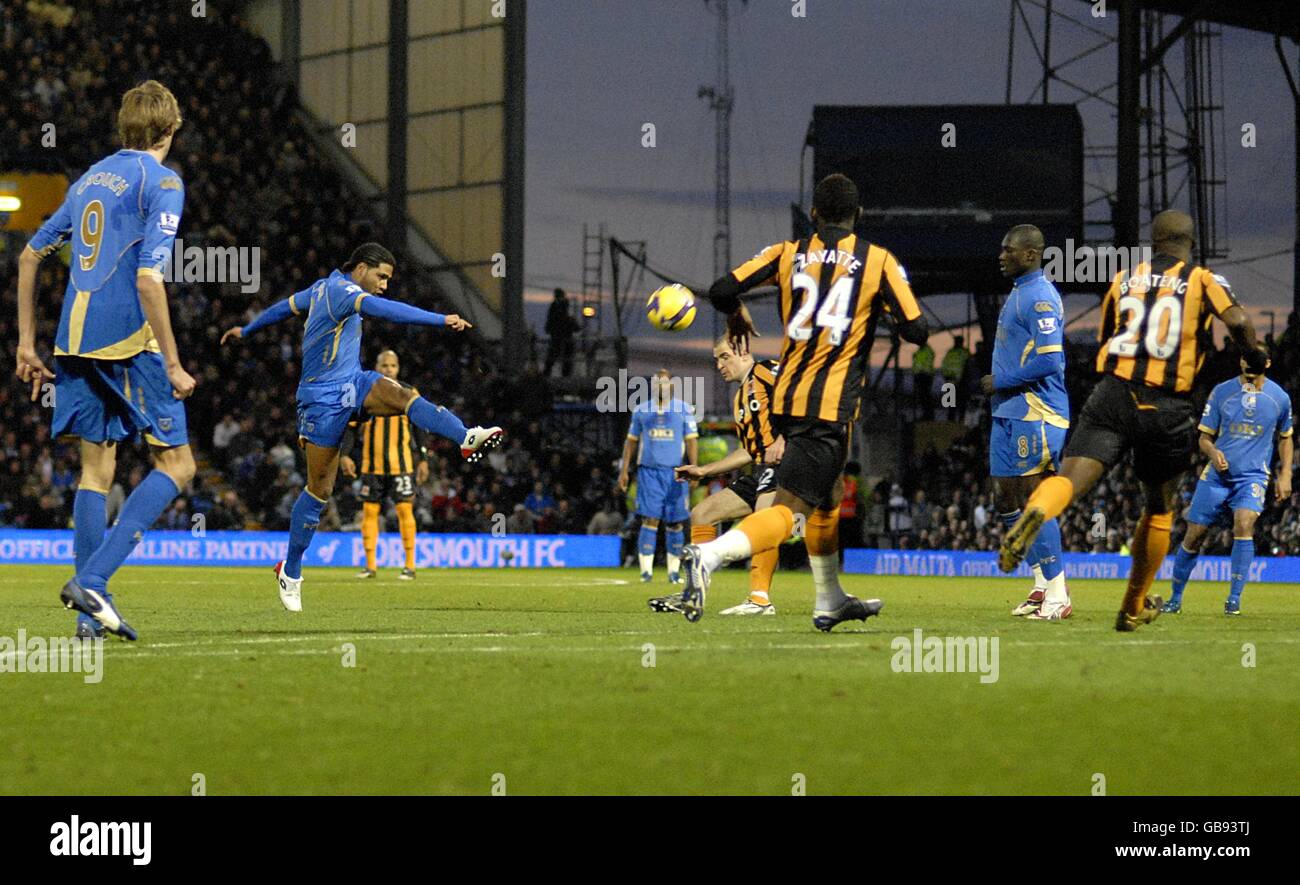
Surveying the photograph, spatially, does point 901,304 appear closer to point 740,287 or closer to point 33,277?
point 740,287

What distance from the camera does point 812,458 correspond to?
27.0 ft

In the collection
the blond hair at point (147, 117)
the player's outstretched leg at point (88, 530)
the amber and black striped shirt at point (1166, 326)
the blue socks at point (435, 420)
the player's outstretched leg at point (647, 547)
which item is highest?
the blond hair at point (147, 117)

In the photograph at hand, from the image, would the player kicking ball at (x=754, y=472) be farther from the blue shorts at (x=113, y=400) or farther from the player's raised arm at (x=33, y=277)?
the player's raised arm at (x=33, y=277)

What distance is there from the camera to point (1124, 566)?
25781 mm

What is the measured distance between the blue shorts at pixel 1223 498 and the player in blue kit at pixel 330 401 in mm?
6607

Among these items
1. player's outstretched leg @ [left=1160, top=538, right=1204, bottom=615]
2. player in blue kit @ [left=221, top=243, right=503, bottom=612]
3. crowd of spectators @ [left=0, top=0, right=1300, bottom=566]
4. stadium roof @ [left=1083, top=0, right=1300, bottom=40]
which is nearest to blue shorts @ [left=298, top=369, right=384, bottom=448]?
player in blue kit @ [left=221, top=243, right=503, bottom=612]

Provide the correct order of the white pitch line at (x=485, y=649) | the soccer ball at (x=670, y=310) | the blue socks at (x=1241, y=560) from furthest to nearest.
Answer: the blue socks at (x=1241, y=560) → the soccer ball at (x=670, y=310) → the white pitch line at (x=485, y=649)

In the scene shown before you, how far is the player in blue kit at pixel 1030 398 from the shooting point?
1147 cm

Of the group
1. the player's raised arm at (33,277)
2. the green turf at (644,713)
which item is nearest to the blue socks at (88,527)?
the green turf at (644,713)

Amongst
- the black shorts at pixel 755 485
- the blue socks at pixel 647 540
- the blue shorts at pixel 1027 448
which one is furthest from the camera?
the blue socks at pixel 647 540

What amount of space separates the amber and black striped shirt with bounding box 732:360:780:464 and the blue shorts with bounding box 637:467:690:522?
6.98 meters

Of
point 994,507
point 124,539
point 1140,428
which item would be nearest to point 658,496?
point 1140,428
